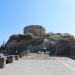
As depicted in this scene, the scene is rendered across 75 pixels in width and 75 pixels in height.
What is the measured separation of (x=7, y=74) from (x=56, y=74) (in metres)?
3.62

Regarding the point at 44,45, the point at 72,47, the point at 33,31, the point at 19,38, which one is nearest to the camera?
the point at 72,47

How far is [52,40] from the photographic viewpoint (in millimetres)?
157625

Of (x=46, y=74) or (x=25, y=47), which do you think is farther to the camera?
(x=25, y=47)

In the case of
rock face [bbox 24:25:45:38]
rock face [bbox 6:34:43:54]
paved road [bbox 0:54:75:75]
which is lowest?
paved road [bbox 0:54:75:75]

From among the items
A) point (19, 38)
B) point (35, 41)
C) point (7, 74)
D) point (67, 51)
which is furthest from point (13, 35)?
point (7, 74)

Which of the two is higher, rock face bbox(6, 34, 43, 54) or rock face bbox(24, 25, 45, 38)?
rock face bbox(24, 25, 45, 38)

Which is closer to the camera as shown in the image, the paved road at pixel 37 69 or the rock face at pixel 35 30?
the paved road at pixel 37 69

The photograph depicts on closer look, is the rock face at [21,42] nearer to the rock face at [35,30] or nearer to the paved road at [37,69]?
the rock face at [35,30]

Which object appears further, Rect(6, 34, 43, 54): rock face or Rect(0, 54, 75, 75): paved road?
Rect(6, 34, 43, 54): rock face

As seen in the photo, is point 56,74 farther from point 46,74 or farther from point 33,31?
point 33,31

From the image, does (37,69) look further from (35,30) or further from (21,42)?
(35,30)

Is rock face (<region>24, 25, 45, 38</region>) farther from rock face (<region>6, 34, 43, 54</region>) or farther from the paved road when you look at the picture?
the paved road

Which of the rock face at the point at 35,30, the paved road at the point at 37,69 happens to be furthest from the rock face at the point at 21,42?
the paved road at the point at 37,69

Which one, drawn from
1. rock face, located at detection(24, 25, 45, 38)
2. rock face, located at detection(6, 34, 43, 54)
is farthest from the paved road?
rock face, located at detection(24, 25, 45, 38)
